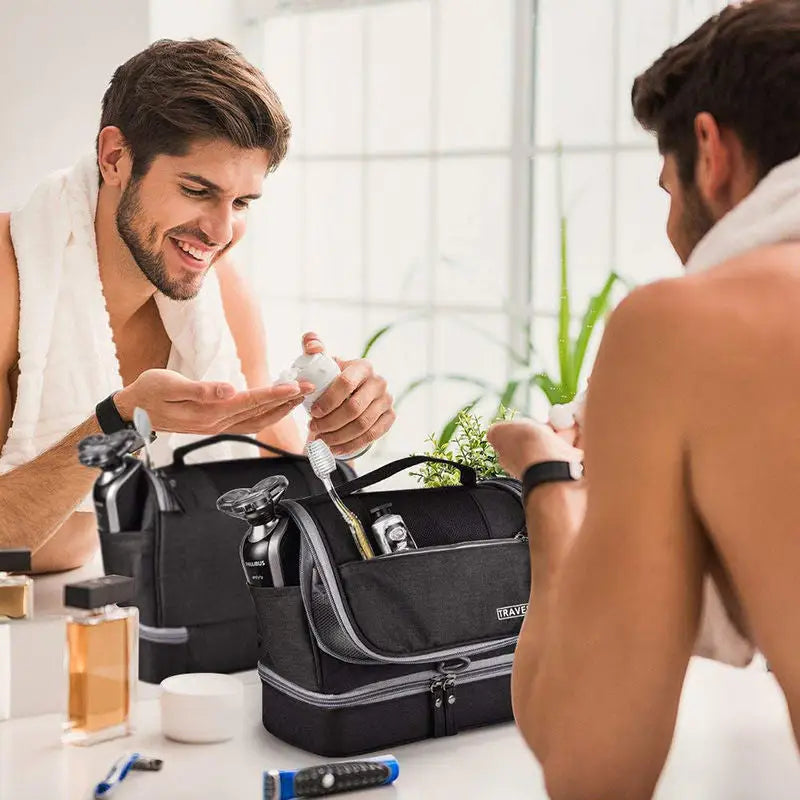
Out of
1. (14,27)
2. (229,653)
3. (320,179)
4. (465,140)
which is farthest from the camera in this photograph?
(320,179)

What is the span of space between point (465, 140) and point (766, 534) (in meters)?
2.56

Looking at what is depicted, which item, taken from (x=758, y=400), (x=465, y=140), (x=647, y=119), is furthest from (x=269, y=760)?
(x=465, y=140)

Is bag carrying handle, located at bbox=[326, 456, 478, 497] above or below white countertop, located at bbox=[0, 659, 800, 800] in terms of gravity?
above

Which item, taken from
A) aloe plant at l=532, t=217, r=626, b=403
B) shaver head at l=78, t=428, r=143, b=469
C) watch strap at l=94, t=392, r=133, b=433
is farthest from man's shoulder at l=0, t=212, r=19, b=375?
aloe plant at l=532, t=217, r=626, b=403

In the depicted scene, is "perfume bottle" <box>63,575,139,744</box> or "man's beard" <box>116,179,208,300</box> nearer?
"perfume bottle" <box>63,575,139,744</box>

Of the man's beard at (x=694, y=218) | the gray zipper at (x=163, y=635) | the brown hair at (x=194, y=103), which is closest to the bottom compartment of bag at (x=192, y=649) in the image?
the gray zipper at (x=163, y=635)

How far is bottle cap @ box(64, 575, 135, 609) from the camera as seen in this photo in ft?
3.48

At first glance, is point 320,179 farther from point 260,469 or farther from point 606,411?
point 606,411

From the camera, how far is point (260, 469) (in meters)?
1.41

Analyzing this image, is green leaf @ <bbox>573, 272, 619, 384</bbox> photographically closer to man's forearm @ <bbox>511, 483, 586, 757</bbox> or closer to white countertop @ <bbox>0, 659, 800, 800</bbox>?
white countertop @ <bbox>0, 659, 800, 800</bbox>

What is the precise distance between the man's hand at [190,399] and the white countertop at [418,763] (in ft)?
1.16

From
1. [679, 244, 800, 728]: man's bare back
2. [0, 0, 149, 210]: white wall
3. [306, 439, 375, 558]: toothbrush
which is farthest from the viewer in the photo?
[0, 0, 149, 210]: white wall

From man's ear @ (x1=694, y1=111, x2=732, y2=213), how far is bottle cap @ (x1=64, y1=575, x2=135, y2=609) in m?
0.66

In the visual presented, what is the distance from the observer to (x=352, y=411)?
5.13 feet
